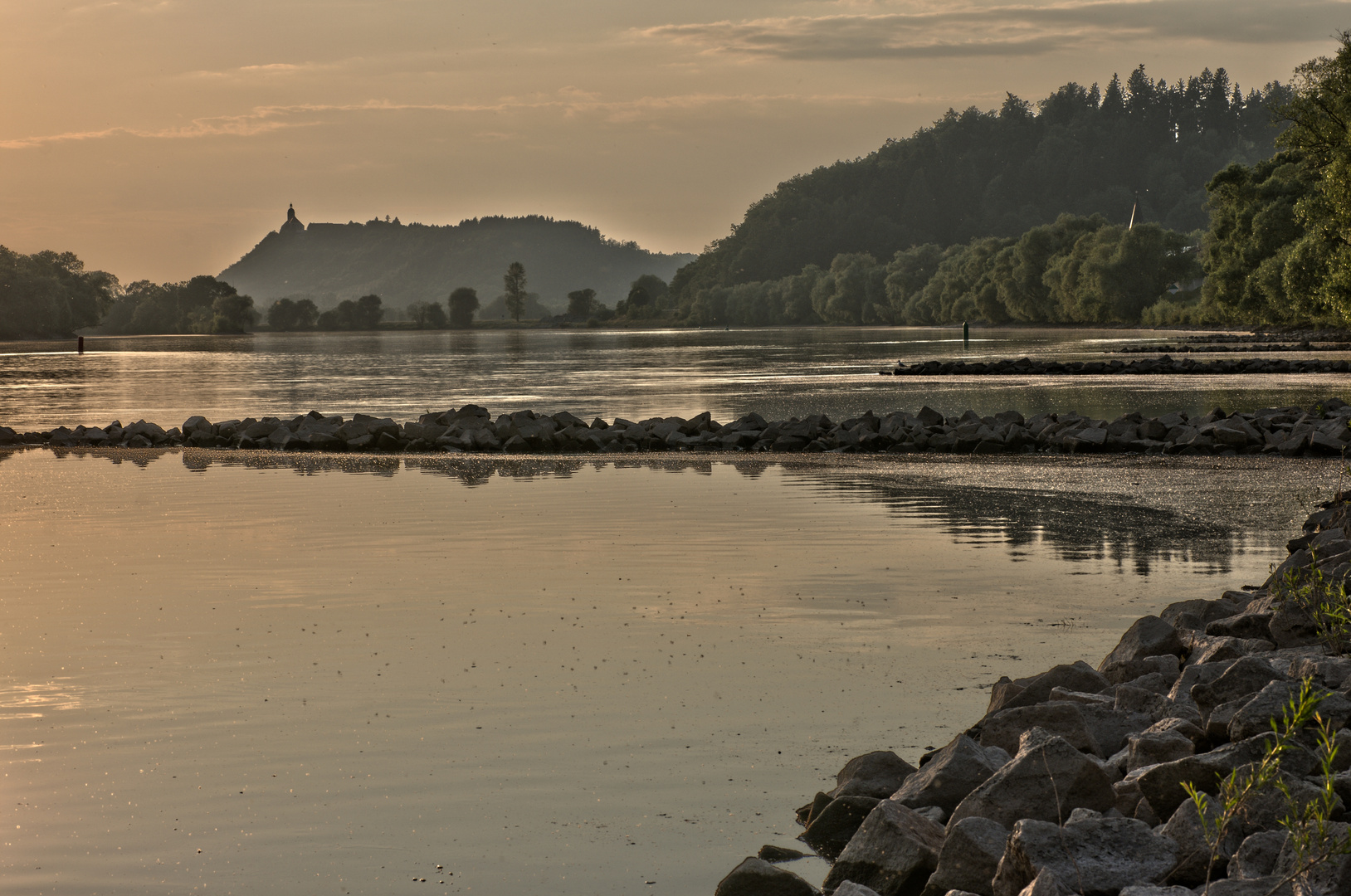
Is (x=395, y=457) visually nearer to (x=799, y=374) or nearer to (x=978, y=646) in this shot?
(x=978, y=646)

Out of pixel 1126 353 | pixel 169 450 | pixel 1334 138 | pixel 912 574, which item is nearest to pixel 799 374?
pixel 1126 353

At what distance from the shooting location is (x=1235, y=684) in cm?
740

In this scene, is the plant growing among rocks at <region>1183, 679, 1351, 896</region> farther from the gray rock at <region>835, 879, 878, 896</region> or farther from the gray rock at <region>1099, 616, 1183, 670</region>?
the gray rock at <region>1099, 616, 1183, 670</region>

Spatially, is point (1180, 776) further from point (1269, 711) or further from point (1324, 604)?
point (1324, 604)

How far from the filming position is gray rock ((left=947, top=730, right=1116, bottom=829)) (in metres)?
6.01

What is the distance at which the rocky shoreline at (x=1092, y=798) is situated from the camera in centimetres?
532

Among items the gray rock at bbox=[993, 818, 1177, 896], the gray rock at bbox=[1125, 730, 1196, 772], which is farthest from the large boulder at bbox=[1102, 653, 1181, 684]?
the gray rock at bbox=[993, 818, 1177, 896]

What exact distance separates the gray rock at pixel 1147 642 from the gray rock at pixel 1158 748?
7.05 ft

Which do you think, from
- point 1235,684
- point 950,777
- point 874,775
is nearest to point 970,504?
point 1235,684

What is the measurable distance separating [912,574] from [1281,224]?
319ft

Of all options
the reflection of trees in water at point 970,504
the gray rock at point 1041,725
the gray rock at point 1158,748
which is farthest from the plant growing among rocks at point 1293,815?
the reflection of trees in water at point 970,504

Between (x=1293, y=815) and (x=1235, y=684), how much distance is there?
2188 millimetres

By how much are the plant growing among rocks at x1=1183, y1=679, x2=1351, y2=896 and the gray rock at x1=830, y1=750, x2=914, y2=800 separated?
5.45 ft

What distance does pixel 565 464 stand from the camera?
24453 mm
